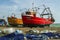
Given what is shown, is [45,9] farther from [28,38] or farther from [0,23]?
[28,38]

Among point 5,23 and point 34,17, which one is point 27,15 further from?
point 5,23

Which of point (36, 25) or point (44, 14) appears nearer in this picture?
point (36, 25)

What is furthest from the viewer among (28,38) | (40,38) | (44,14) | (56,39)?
(44,14)

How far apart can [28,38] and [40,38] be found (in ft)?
13.2

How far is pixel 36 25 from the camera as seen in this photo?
73.4 m

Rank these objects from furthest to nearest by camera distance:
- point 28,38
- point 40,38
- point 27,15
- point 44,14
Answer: point 44,14
point 27,15
point 28,38
point 40,38

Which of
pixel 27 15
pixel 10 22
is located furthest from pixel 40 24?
pixel 10 22

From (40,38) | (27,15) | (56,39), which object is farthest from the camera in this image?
(27,15)

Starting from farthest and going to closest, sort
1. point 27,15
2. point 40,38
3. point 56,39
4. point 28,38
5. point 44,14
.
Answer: point 44,14 → point 27,15 → point 56,39 → point 28,38 → point 40,38

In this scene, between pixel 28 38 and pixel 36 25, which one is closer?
pixel 28 38

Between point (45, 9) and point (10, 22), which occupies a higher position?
point (45, 9)

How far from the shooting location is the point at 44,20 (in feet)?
251

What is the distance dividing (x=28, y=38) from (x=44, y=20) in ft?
139

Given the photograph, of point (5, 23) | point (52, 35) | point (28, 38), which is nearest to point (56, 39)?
point (52, 35)
